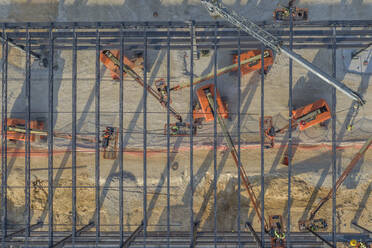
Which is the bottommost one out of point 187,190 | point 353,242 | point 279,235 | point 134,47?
point 353,242

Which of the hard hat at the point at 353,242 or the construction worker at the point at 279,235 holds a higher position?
the construction worker at the point at 279,235

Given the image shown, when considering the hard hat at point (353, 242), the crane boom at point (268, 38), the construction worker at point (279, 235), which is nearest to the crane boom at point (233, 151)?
the construction worker at point (279, 235)

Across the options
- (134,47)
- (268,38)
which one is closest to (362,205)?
(268,38)

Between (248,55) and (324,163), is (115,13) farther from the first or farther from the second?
(324,163)

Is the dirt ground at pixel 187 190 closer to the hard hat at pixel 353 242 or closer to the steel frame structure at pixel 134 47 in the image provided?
the steel frame structure at pixel 134 47

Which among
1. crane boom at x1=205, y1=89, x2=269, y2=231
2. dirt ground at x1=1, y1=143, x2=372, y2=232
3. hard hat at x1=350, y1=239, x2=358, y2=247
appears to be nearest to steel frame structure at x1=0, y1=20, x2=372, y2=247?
hard hat at x1=350, y1=239, x2=358, y2=247

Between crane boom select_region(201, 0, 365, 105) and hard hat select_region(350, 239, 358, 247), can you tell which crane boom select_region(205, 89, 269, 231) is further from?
crane boom select_region(201, 0, 365, 105)

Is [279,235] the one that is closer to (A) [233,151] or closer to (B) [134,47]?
(A) [233,151]

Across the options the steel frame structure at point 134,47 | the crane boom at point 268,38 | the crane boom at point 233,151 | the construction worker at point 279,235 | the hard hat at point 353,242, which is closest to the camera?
the crane boom at point 268,38
